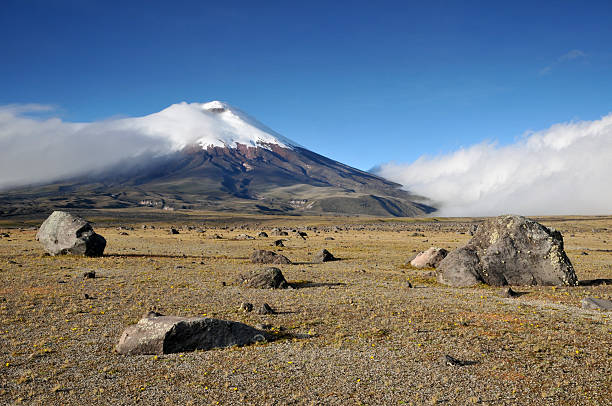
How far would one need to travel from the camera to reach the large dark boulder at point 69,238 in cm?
4244

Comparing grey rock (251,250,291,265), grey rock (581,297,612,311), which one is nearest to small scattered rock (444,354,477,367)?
grey rock (581,297,612,311)

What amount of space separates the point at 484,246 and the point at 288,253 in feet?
86.8

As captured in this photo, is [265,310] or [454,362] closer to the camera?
[454,362]

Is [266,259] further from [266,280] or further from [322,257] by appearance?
[266,280]

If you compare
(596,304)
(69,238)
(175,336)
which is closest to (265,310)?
(175,336)

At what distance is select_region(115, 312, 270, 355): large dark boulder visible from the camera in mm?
14680

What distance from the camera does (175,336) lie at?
14758mm

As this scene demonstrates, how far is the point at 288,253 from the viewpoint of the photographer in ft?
170

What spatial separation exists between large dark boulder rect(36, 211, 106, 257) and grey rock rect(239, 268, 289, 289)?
906 inches

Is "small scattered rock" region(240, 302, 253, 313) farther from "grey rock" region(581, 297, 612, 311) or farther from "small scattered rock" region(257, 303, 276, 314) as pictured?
"grey rock" region(581, 297, 612, 311)

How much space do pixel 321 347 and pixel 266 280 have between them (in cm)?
1256

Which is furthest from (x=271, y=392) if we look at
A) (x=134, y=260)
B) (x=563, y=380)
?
(x=134, y=260)

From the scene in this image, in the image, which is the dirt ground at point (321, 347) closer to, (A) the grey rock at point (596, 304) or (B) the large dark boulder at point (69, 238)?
(A) the grey rock at point (596, 304)

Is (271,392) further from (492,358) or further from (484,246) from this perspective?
(484,246)
